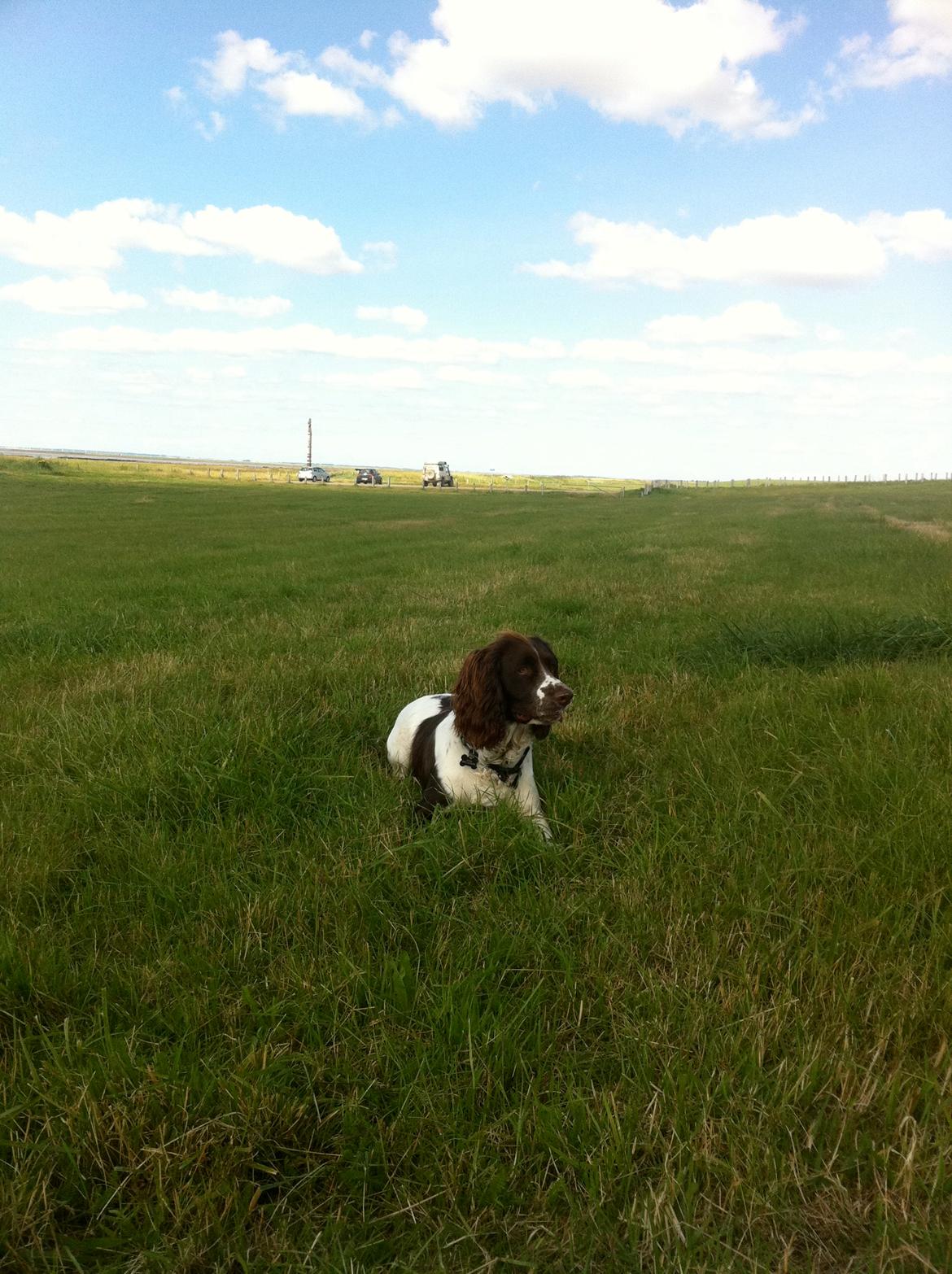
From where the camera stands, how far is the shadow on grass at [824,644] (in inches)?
251

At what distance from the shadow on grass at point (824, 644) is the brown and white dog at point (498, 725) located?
2.83m

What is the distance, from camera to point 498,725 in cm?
391

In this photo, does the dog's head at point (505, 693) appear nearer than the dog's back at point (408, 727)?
Yes

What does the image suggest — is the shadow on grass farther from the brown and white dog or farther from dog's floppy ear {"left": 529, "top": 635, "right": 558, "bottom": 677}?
the brown and white dog

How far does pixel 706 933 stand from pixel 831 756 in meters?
1.68

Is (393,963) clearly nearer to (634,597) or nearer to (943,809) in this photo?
(943,809)

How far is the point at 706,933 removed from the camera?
9.00ft

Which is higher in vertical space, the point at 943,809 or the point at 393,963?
the point at 943,809

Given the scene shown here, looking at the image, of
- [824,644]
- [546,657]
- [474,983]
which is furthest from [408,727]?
[824,644]

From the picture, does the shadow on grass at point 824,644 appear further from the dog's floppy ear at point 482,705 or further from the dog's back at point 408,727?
the dog's floppy ear at point 482,705

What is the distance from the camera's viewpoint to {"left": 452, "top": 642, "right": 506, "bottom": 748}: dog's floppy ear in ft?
12.8

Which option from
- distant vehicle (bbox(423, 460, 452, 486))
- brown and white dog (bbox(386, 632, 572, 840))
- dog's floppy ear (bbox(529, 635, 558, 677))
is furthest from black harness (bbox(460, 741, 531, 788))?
distant vehicle (bbox(423, 460, 452, 486))

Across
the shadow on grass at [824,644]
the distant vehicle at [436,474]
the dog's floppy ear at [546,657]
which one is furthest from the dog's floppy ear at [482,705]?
the distant vehicle at [436,474]

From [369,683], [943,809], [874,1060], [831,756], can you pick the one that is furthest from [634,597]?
[874,1060]
